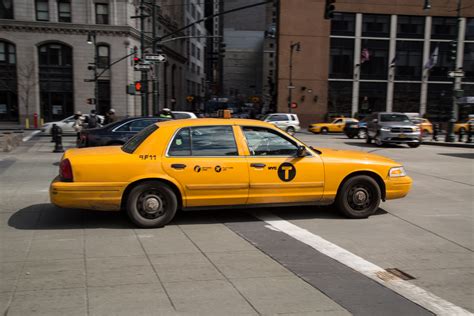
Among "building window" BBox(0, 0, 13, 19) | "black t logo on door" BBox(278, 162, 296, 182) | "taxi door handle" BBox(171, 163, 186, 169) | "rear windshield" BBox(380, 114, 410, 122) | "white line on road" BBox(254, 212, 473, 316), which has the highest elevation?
"building window" BBox(0, 0, 13, 19)

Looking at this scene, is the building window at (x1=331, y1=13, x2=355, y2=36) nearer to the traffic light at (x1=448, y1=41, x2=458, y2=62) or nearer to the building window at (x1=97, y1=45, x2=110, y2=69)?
the building window at (x1=97, y1=45, x2=110, y2=69)

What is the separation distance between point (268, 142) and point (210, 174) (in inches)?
41.8

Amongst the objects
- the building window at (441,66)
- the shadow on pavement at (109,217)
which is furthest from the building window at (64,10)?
the shadow on pavement at (109,217)

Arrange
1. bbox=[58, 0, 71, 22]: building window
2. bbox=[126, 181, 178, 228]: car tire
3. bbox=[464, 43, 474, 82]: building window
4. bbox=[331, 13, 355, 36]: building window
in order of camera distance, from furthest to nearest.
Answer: bbox=[464, 43, 474, 82]: building window, bbox=[331, 13, 355, 36]: building window, bbox=[58, 0, 71, 22]: building window, bbox=[126, 181, 178, 228]: car tire

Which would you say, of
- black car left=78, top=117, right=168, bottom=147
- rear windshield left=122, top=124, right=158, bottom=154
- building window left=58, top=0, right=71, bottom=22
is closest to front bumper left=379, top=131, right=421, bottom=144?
black car left=78, top=117, right=168, bottom=147

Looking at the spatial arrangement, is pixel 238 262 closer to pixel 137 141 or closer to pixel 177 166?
pixel 177 166

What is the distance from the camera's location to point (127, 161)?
614cm

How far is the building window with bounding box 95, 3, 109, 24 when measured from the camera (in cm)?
4344

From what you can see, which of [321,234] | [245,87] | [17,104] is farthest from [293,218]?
[245,87]

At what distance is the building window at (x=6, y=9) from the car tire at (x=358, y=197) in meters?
44.1

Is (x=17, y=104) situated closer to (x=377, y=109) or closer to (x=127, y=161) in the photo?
(x=377, y=109)

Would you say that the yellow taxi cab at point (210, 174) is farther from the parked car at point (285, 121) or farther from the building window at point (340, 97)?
the building window at point (340, 97)

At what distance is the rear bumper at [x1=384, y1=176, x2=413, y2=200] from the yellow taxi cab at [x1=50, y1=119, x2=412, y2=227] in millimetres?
51

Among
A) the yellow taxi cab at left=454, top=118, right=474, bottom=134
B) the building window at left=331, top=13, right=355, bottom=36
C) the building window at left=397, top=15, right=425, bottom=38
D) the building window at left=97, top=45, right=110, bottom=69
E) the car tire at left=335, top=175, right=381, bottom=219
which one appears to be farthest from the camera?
the building window at left=397, top=15, right=425, bottom=38
